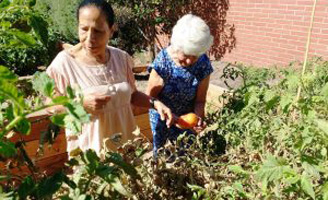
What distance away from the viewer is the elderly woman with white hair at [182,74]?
8.81 feet

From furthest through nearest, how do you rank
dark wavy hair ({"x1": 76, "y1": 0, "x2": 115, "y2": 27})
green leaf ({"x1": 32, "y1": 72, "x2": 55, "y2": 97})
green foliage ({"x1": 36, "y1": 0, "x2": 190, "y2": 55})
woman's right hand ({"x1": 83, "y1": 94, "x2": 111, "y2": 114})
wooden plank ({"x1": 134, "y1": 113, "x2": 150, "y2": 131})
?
green foliage ({"x1": 36, "y1": 0, "x2": 190, "y2": 55}) < wooden plank ({"x1": 134, "y1": 113, "x2": 150, "y2": 131}) < dark wavy hair ({"x1": 76, "y1": 0, "x2": 115, "y2": 27}) < woman's right hand ({"x1": 83, "y1": 94, "x2": 111, "y2": 114}) < green leaf ({"x1": 32, "y1": 72, "x2": 55, "y2": 97})

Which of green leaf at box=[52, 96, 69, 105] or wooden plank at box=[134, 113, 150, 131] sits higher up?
green leaf at box=[52, 96, 69, 105]

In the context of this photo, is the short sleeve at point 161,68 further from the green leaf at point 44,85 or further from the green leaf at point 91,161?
the green leaf at point 44,85

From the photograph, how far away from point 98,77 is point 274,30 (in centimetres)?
541

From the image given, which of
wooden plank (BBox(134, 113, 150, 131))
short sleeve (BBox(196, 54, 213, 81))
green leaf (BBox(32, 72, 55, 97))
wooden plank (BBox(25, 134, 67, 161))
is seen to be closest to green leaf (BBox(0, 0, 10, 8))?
green leaf (BBox(32, 72, 55, 97))

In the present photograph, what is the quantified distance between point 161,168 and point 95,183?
27 cm

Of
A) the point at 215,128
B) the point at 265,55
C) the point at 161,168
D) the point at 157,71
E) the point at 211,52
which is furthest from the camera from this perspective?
the point at 211,52

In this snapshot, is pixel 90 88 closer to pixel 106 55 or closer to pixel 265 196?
pixel 106 55

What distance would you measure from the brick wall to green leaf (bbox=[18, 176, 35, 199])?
A: 583 centimetres

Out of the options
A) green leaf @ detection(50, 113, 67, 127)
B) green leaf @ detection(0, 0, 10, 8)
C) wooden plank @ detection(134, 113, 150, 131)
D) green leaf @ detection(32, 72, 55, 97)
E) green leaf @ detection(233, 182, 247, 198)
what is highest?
green leaf @ detection(0, 0, 10, 8)

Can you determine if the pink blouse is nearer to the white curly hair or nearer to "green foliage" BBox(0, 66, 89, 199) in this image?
the white curly hair

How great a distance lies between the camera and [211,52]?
8.64m

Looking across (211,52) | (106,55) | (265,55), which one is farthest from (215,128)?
(211,52)

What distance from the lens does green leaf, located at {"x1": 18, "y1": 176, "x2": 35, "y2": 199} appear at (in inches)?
35.4
